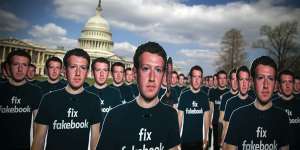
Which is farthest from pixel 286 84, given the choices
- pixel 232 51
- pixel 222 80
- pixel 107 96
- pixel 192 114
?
pixel 232 51

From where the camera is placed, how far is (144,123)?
3072mm

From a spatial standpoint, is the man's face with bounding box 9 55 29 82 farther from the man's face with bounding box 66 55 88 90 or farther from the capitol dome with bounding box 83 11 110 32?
the capitol dome with bounding box 83 11 110 32

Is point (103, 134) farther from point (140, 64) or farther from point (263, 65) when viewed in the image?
point (263, 65)

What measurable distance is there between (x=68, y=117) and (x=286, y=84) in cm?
457

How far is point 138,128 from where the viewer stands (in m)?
3.05

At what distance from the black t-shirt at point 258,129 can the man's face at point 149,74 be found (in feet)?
5.06

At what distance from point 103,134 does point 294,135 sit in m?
4.58

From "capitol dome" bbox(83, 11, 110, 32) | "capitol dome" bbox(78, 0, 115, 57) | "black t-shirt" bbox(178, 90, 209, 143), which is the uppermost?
"capitol dome" bbox(83, 11, 110, 32)

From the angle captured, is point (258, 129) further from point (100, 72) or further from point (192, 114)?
point (100, 72)

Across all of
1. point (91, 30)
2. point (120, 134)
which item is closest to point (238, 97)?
point (120, 134)

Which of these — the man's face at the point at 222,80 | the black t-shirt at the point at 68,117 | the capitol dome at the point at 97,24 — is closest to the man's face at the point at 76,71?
the black t-shirt at the point at 68,117

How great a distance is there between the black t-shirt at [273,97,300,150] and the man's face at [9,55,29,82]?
5.25 m

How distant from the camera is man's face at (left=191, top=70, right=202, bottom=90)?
667 cm

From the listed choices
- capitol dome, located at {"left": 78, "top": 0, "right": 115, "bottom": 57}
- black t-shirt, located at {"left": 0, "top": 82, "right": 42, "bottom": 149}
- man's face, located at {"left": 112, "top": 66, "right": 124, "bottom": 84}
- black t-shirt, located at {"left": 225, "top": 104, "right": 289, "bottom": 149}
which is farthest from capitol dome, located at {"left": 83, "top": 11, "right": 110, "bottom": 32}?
black t-shirt, located at {"left": 225, "top": 104, "right": 289, "bottom": 149}
